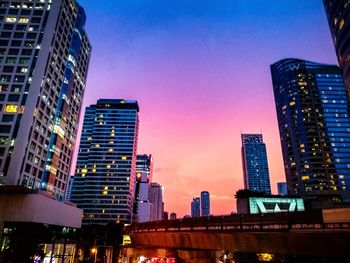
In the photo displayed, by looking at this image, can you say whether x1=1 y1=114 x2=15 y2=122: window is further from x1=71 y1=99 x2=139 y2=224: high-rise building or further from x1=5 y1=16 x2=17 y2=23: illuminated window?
x1=71 y1=99 x2=139 y2=224: high-rise building

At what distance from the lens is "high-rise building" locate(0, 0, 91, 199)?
67.0 metres

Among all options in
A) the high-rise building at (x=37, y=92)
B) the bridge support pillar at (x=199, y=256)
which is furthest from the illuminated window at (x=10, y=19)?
the bridge support pillar at (x=199, y=256)

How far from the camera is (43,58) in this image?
76062mm

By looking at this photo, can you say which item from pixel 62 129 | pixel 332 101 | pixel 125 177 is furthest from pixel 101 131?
pixel 332 101

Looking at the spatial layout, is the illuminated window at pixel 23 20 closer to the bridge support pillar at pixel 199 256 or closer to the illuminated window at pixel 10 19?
the illuminated window at pixel 10 19

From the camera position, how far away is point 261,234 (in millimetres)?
24922

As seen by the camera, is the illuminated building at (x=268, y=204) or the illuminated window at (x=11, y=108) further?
the illuminated building at (x=268, y=204)

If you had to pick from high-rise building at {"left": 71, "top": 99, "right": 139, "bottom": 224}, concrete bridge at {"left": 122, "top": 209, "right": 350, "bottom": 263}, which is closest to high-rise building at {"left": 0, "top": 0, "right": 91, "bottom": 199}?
concrete bridge at {"left": 122, "top": 209, "right": 350, "bottom": 263}

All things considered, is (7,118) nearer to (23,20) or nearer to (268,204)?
(23,20)

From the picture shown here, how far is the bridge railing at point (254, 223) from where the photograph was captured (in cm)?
2313

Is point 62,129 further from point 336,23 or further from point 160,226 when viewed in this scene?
point 336,23

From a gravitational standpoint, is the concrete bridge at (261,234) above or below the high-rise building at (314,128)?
below

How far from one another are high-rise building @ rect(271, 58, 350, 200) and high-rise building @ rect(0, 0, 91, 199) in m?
127

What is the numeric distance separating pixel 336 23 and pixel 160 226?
235ft
